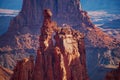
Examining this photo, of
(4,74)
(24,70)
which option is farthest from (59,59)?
(4,74)

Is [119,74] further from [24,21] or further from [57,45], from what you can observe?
[24,21]

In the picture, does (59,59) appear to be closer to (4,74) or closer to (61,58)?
(61,58)

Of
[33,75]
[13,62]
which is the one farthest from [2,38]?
[33,75]

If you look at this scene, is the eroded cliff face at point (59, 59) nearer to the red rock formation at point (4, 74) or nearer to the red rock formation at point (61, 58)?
the red rock formation at point (61, 58)

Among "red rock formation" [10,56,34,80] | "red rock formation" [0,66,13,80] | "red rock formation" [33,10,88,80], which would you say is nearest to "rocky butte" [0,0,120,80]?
"red rock formation" [0,66,13,80]

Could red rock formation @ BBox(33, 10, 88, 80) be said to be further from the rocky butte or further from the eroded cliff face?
the rocky butte

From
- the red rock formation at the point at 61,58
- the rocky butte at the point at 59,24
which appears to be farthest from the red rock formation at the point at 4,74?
the red rock formation at the point at 61,58

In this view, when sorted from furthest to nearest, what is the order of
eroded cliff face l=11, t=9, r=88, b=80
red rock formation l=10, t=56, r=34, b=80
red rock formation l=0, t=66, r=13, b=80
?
red rock formation l=0, t=66, r=13, b=80 → red rock formation l=10, t=56, r=34, b=80 → eroded cliff face l=11, t=9, r=88, b=80
